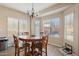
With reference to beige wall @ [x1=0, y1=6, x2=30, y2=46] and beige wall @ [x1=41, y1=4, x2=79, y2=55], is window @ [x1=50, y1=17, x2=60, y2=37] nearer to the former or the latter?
beige wall @ [x1=41, y1=4, x2=79, y2=55]

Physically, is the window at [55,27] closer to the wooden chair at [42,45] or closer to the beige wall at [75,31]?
the beige wall at [75,31]

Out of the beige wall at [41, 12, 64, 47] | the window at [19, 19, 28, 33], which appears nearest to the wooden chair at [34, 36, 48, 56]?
the beige wall at [41, 12, 64, 47]

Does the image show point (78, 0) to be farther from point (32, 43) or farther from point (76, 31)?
point (32, 43)

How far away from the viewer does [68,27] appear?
2.47m

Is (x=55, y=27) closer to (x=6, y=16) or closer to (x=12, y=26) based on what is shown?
(x=12, y=26)

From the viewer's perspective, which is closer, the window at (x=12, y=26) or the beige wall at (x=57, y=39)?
the window at (x=12, y=26)

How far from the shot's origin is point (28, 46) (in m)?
2.79

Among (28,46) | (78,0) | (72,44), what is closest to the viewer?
(78,0)

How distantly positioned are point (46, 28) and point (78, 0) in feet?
3.65

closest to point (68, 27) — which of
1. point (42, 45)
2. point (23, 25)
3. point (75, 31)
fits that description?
point (75, 31)

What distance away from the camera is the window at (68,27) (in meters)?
2.47

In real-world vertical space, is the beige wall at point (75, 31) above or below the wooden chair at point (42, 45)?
above

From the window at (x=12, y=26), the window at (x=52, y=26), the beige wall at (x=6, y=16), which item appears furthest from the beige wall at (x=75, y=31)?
the window at (x=12, y=26)

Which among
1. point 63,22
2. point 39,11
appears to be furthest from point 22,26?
point 63,22
